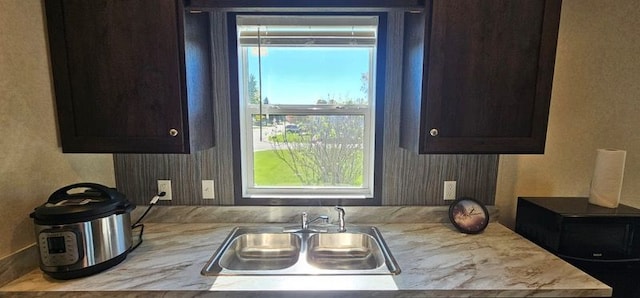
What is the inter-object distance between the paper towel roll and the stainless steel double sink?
40.4 inches

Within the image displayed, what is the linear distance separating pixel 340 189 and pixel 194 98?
0.91m

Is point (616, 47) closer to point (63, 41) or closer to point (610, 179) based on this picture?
point (610, 179)

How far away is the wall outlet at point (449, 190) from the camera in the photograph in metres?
1.72

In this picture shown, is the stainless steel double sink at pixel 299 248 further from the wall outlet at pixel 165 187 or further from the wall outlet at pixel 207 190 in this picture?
the wall outlet at pixel 165 187

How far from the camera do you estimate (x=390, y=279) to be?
3.83 ft

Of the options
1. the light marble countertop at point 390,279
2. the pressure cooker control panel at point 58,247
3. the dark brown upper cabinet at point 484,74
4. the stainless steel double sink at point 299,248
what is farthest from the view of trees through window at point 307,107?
the pressure cooker control panel at point 58,247

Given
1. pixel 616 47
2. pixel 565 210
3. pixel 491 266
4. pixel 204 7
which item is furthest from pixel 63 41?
pixel 616 47

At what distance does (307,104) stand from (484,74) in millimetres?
866

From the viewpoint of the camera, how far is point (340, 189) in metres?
1.82

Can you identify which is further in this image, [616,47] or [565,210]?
[616,47]

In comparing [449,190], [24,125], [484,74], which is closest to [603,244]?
[449,190]

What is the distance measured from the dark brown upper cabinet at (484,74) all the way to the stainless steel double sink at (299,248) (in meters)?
0.55

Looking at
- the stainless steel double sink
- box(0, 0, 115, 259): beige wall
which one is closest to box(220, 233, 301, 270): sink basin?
the stainless steel double sink

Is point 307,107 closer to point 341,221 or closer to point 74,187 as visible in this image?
point 341,221
